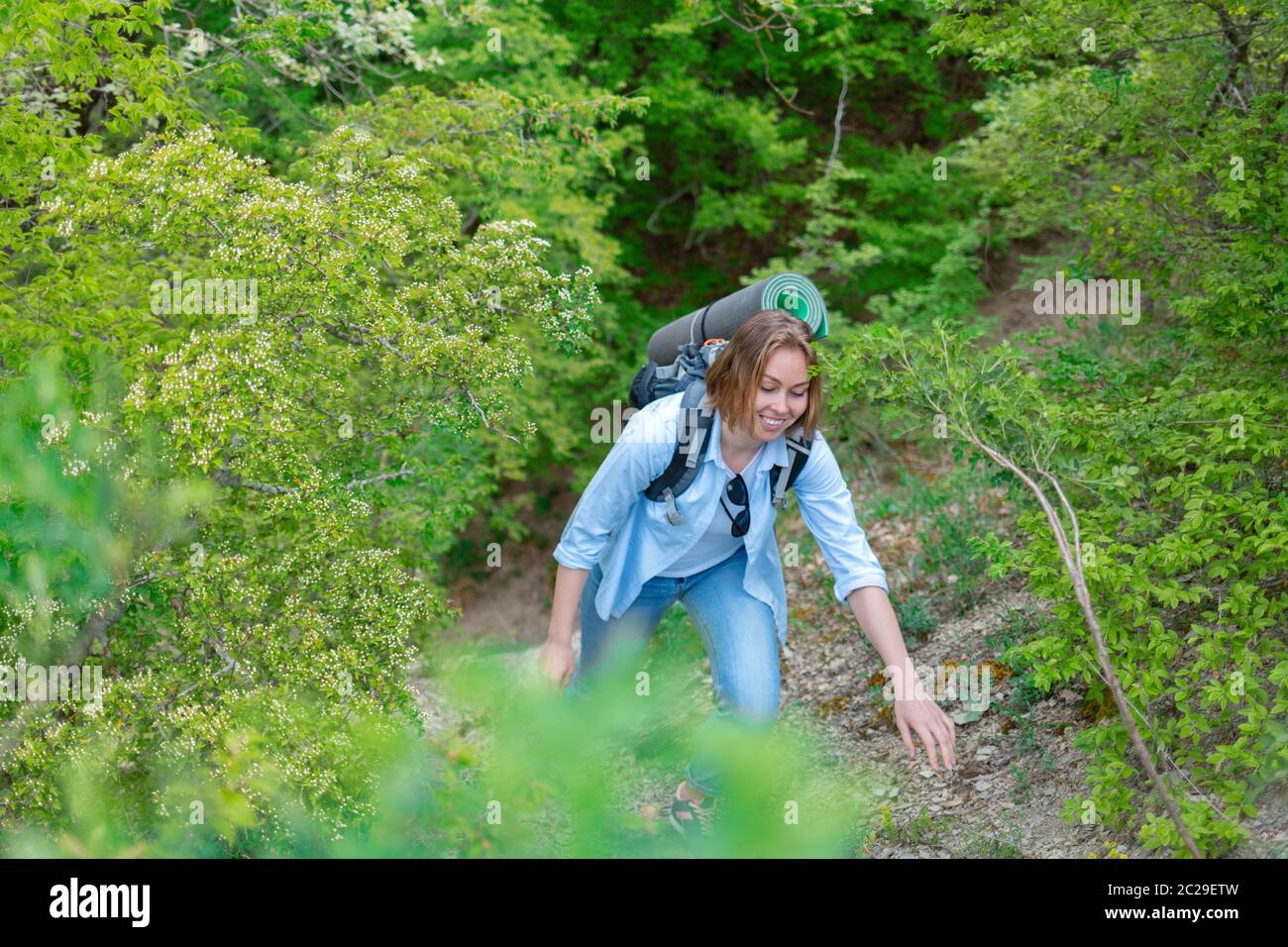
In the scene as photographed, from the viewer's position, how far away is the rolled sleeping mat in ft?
12.3

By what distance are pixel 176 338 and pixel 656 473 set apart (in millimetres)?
2341

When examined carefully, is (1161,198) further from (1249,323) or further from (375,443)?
(375,443)

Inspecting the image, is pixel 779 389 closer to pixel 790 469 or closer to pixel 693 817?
pixel 790 469

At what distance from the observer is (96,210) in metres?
4.10

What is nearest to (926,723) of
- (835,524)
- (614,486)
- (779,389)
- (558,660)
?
(835,524)

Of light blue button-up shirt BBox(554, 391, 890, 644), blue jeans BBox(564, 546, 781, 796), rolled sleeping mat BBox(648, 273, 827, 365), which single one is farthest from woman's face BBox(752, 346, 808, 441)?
blue jeans BBox(564, 546, 781, 796)

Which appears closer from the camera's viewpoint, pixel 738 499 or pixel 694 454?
pixel 694 454

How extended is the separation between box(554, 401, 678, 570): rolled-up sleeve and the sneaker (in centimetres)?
120

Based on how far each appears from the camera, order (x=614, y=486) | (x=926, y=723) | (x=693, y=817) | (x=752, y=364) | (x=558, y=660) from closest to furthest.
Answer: (x=693, y=817) < (x=926, y=723) < (x=558, y=660) < (x=752, y=364) < (x=614, y=486)

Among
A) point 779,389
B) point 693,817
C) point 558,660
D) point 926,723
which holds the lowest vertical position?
point 693,817

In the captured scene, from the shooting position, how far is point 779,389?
3.35 m

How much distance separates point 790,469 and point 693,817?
6.06 ft
